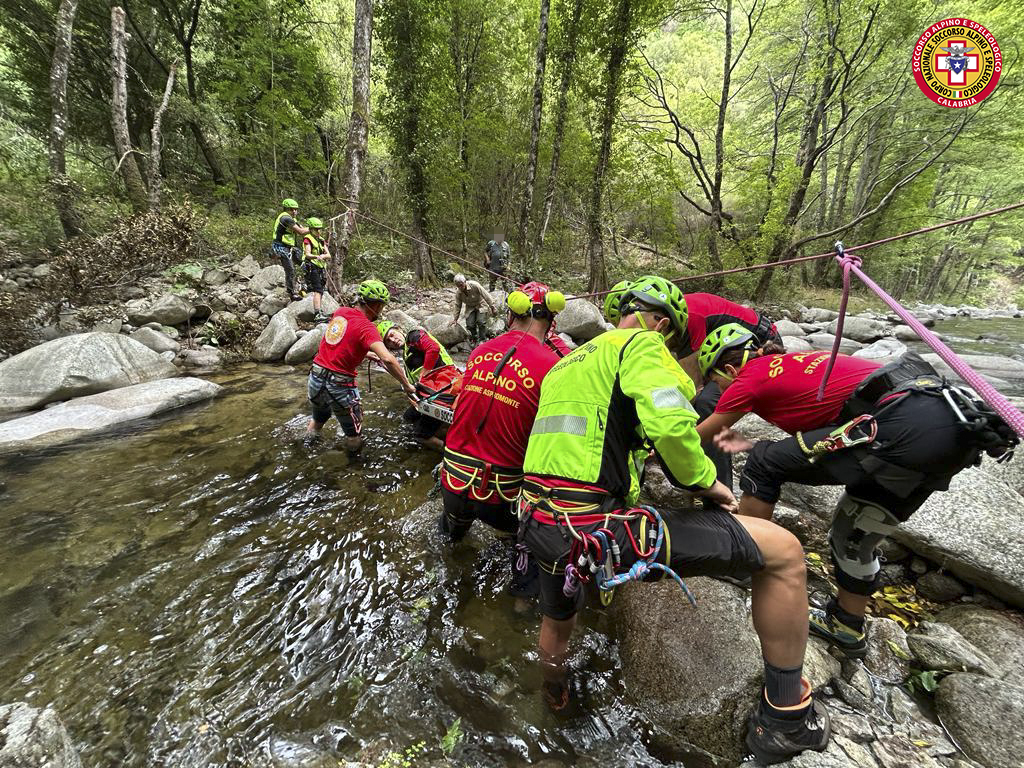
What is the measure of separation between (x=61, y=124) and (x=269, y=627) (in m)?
12.6

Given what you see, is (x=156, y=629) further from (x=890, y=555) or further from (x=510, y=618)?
(x=890, y=555)

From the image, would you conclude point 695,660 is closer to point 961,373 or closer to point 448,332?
point 961,373

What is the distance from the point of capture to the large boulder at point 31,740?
5.54 feet

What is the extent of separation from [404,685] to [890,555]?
13.6ft

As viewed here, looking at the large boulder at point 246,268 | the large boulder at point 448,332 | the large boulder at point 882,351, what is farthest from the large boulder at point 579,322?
the large boulder at point 246,268

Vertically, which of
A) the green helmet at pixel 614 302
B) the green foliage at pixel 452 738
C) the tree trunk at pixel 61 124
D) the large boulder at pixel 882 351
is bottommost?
the green foliage at pixel 452 738

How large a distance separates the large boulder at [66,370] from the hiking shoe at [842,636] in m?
9.85

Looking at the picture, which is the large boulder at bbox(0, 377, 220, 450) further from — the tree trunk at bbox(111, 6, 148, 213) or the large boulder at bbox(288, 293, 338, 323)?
the tree trunk at bbox(111, 6, 148, 213)

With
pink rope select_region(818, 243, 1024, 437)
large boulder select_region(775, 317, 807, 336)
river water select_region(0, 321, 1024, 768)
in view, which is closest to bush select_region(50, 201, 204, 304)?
river water select_region(0, 321, 1024, 768)

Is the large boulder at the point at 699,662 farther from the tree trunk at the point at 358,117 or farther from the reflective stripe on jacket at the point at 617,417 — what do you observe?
the tree trunk at the point at 358,117

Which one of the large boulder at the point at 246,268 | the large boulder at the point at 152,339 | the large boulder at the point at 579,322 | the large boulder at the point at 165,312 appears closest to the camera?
the large boulder at the point at 152,339

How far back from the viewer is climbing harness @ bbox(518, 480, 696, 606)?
2.01m

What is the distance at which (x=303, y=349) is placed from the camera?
29.7ft

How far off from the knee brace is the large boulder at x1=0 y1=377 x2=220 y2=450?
8.73 m
